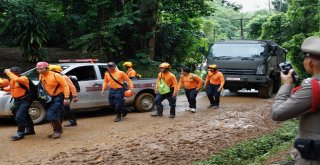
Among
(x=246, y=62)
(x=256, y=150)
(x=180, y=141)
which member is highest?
(x=246, y=62)

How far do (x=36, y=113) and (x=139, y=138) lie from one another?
301cm

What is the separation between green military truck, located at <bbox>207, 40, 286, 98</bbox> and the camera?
607 inches

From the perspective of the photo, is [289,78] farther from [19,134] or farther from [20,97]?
[19,134]

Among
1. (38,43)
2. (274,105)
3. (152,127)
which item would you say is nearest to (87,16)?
(38,43)

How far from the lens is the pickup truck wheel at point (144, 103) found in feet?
40.2

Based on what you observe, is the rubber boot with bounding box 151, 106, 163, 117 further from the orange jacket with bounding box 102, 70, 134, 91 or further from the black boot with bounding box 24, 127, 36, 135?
the black boot with bounding box 24, 127, 36, 135

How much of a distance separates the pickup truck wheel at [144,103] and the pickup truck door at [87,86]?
142cm

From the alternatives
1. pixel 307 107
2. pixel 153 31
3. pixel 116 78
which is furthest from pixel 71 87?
pixel 153 31

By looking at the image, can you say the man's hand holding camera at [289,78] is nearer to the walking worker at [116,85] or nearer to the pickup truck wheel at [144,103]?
the walking worker at [116,85]

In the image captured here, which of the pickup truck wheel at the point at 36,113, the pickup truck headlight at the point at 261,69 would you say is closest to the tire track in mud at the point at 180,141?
the pickup truck wheel at the point at 36,113

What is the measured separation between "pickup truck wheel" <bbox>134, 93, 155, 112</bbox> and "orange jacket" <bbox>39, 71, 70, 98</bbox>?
407cm

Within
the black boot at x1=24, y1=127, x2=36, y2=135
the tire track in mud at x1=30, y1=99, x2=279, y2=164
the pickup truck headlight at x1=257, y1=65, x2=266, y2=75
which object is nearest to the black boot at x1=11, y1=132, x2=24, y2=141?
the black boot at x1=24, y1=127, x2=36, y2=135

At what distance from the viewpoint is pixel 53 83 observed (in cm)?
836

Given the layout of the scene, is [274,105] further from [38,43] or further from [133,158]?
[38,43]
